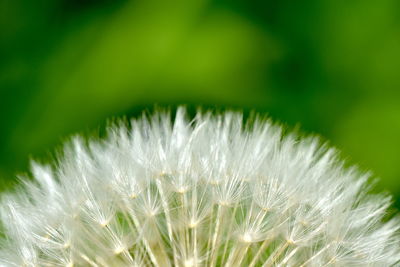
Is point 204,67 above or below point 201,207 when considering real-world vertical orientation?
above

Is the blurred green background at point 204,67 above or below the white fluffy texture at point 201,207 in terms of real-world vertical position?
above

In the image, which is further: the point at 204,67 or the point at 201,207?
the point at 204,67

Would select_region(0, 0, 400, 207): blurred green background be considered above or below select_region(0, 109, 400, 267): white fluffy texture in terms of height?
above

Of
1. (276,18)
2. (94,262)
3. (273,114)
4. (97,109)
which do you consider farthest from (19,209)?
(276,18)

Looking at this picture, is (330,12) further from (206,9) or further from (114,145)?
(114,145)
